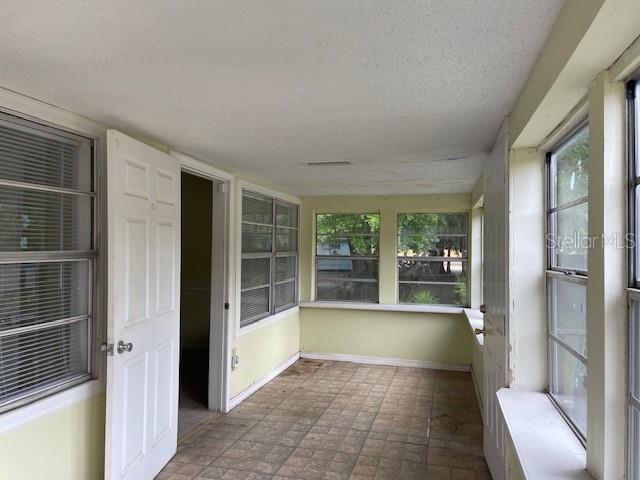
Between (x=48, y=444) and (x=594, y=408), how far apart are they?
2.44 metres

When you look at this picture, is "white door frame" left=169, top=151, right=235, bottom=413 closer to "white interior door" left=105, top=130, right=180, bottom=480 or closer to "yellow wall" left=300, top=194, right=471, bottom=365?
"white interior door" left=105, top=130, right=180, bottom=480

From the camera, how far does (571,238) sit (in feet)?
6.06

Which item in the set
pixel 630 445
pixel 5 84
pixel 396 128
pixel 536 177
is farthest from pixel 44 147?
pixel 630 445

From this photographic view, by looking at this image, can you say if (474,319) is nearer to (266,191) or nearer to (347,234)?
(347,234)

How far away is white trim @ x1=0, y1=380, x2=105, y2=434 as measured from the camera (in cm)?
195

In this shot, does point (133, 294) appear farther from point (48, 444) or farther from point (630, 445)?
point (630, 445)

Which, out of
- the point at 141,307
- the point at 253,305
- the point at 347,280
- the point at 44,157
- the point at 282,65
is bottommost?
the point at 253,305

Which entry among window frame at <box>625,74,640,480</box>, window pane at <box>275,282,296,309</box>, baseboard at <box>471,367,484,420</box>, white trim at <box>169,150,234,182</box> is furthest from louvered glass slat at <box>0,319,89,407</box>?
baseboard at <box>471,367,484,420</box>

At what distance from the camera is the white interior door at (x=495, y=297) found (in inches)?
92.0

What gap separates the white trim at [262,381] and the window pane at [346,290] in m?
0.91

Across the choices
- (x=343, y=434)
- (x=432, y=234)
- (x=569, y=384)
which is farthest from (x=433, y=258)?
(x=569, y=384)

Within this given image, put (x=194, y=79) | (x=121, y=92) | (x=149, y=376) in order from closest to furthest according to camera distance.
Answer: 1. (x=194, y=79)
2. (x=121, y=92)
3. (x=149, y=376)

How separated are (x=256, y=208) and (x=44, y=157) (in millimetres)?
2500

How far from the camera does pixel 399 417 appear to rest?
12.5 ft
